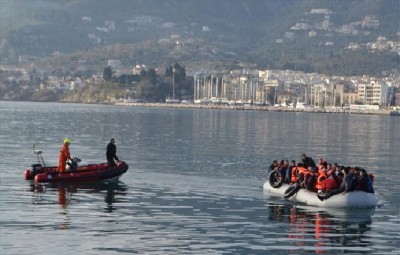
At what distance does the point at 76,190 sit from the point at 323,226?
465 inches

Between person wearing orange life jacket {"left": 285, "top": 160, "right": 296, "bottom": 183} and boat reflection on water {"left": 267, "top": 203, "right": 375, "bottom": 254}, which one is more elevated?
person wearing orange life jacket {"left": 285, "top": 160, "right": 296, "bottom": 183}

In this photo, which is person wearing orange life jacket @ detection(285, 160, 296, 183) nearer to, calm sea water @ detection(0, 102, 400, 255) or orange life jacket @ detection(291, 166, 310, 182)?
orange life jacket @ detection(291, 166, 310, 182)

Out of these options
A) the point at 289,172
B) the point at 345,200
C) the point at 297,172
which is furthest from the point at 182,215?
the point at 289,172

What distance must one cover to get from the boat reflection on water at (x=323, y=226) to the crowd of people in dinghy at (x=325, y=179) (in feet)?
2.35

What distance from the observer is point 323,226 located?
38.6 m

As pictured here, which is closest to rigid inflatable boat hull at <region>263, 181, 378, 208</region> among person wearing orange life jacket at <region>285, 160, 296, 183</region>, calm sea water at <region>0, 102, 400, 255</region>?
calm sea water at <region>0, 102, 400, 255</region>

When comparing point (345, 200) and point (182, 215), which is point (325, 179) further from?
point (182, 215)

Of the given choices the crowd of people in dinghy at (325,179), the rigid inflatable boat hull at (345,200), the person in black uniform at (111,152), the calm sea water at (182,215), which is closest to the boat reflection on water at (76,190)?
the calm sea water at (182,215)

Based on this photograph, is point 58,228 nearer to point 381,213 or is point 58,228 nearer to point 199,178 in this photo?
point 381,213

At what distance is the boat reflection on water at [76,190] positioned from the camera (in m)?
43.4

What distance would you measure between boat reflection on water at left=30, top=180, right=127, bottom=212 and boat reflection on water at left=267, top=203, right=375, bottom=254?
5.92 meters

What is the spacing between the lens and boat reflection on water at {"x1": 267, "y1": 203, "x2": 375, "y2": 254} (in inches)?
1395

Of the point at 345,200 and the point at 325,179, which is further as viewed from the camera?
the point at 325,179

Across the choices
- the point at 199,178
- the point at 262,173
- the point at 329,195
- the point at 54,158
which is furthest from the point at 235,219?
the point at 54,158
